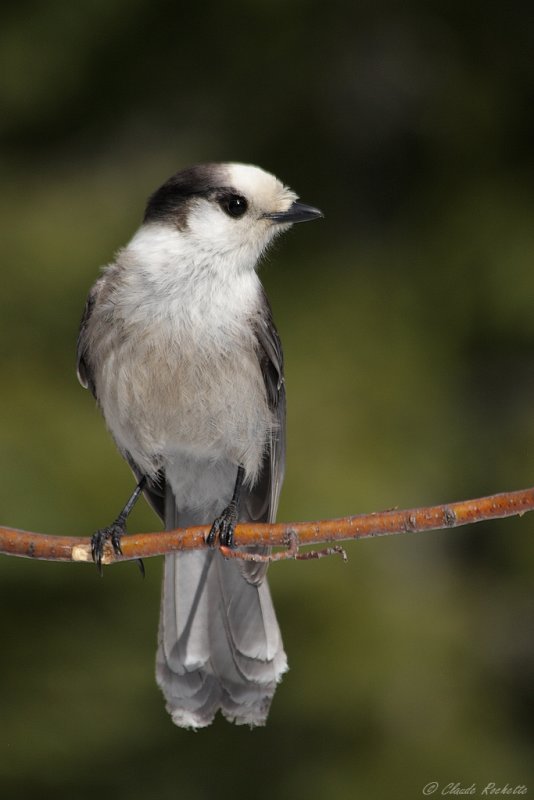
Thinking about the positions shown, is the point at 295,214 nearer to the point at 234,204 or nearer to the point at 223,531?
the point at 234,204

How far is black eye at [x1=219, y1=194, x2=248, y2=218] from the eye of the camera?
2.43 m

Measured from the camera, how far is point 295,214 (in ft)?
7.99

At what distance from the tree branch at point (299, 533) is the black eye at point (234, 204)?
0.71 metres

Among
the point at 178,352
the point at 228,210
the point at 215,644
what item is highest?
the point at 228,210

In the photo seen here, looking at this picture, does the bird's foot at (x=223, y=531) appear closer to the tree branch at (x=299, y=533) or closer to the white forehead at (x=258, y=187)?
the tree branch at (x=299, y=533)

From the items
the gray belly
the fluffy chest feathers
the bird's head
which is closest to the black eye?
the bird's head

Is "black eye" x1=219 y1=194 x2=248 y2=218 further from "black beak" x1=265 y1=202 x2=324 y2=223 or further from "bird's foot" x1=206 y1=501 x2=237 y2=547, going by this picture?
"bird's foot" x1=206 y1=501 x2=237 y2=547

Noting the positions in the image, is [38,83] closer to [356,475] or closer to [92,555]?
[356,475]

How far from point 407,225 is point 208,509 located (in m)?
2.36

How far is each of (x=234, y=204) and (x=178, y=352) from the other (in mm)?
351

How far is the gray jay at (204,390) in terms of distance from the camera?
242cm

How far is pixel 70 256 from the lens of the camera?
171 inches

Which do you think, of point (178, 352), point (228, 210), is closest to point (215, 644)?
point (178, 352)
